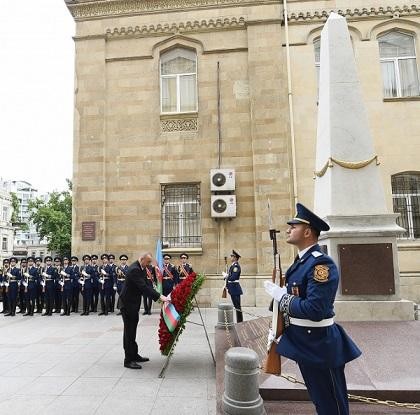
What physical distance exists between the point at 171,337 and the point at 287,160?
28.8 ft

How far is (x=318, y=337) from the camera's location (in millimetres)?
2871

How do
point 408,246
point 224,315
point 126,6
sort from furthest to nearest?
1. point 126,6
2. point 408,246
3. point 224,315

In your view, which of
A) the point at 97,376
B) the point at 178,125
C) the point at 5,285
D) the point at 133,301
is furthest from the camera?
the point at 178,125

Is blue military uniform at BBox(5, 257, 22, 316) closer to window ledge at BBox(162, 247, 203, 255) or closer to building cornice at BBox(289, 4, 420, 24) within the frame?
window ledge at BBox(162, 247, 203, 255)

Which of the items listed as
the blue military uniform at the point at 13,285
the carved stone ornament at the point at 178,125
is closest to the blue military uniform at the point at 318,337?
the carved stone ornament at the point at 178,125

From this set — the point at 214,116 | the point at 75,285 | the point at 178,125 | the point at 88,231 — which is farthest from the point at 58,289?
the point at 214,116

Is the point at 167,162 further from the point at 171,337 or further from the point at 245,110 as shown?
the point at 171,337

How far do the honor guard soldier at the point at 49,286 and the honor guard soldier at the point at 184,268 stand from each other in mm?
4270

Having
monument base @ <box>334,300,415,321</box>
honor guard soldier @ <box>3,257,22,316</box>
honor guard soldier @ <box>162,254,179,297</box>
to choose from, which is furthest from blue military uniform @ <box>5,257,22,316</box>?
monument base @ <box>334,300,415,321</box>

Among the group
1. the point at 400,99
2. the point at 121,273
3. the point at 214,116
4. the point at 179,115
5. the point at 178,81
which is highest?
the point at 178,81

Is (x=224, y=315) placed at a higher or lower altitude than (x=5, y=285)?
lower

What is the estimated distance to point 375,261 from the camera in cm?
695

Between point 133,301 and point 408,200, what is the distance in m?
10.6

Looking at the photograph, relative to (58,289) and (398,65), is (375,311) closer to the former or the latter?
(58,289)
